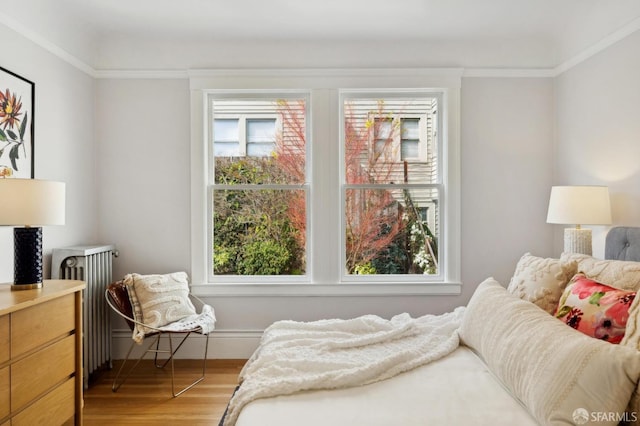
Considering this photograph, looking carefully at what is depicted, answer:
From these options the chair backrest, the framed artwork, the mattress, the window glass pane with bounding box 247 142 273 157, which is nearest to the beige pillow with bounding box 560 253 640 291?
the mattress

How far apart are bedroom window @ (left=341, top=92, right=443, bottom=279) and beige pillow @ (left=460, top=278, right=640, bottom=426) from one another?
1.79 meters

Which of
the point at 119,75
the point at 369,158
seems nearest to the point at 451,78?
the point at 369,158

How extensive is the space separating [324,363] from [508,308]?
2.76ft

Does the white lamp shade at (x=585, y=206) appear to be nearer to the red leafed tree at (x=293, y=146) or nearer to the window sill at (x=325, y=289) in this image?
the window sill at (x=325, y=289)

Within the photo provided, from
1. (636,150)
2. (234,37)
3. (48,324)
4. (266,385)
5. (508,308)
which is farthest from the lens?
(234,37)

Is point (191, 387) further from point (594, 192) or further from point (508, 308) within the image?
point (594, 192)

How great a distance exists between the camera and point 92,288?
312 centimetres

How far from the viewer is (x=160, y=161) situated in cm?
355

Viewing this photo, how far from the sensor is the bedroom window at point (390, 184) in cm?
362

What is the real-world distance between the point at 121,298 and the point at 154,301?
0.25 meters

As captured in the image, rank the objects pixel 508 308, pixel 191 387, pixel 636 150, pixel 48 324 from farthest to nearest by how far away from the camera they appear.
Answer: pixel 191 387, pixel 636 150, pixel 48 324, pixel 508 308

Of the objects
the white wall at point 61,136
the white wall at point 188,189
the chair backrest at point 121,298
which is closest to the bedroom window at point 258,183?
the white wall at point 188,189

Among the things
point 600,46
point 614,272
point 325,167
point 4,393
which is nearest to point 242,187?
point 325,167

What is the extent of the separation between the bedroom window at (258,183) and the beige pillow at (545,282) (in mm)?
1937
